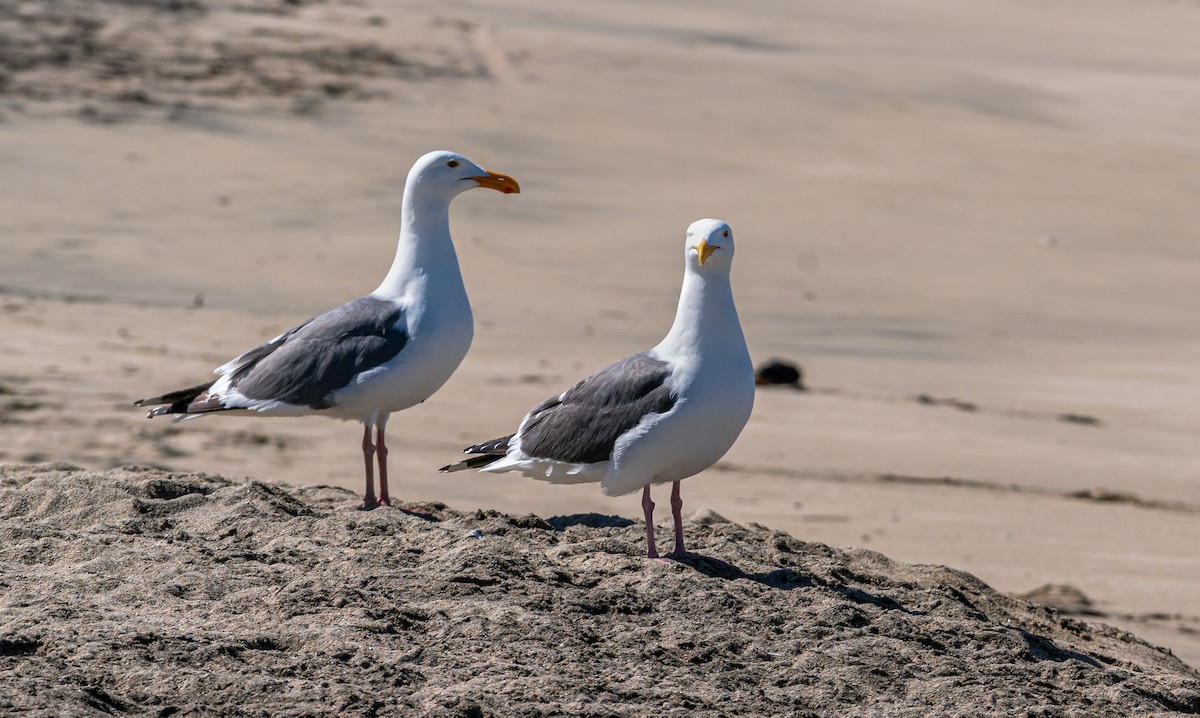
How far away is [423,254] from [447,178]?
1.28 ft

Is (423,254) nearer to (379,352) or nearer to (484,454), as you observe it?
(379,352)

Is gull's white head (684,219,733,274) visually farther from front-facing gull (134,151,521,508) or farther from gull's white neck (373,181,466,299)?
gull's white neck (373,181,466,299)

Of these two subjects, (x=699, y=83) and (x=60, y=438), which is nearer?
(x=60, y=438)

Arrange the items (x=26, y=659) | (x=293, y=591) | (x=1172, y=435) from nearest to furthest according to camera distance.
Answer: (x=26, y=659), (x=293, y=591), (x=1172, y=435)

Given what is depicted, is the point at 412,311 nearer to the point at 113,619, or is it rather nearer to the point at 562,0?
the point at 113,619

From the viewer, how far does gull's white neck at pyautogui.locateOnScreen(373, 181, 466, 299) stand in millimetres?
6496

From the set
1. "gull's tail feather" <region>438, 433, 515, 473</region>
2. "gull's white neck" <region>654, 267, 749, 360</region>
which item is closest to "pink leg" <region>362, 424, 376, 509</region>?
"gull's tail feather" <region>438, 433, 515, 473</region>

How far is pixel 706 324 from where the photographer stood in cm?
550

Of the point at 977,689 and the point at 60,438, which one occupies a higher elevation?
the point at 977,689

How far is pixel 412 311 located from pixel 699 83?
55.4 feet

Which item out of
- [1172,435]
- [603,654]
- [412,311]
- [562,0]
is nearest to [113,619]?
[603,654]

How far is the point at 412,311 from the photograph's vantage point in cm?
637

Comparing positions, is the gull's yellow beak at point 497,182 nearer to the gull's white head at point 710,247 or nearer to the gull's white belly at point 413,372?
the gull's white belly at point 413,372

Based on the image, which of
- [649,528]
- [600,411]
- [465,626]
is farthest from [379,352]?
[465,626]
